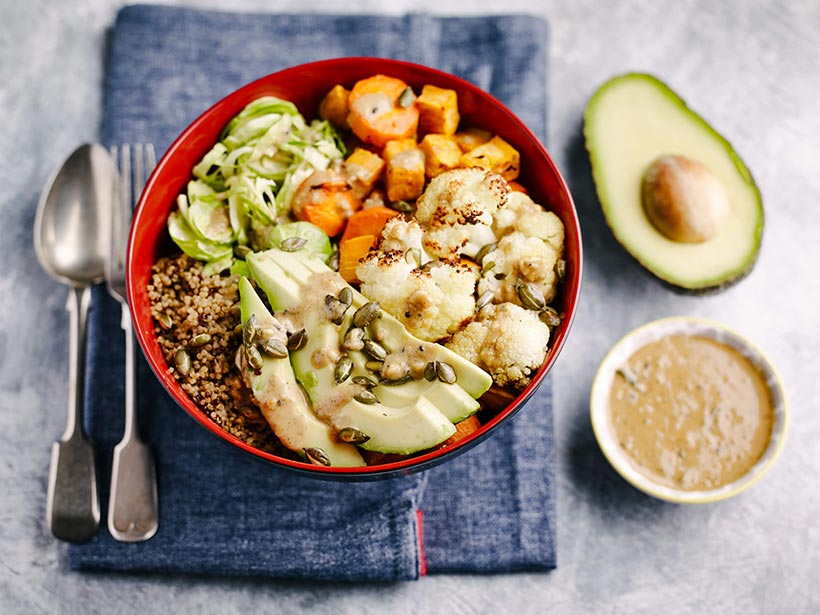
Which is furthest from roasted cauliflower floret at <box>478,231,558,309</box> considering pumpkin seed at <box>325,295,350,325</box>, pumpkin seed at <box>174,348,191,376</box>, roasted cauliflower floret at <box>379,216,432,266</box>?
pumpkin seed at <box>174,348,191,376</box>

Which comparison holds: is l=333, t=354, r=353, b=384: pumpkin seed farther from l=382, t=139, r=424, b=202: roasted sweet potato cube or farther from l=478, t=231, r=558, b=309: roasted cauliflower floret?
l=382, t=139, r=424, b=202: roasted sweet potato cube

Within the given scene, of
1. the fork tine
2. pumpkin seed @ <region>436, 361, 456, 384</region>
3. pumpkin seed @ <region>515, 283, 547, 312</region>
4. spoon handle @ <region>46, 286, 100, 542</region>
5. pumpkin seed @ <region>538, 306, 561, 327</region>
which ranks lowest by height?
spoon handle @ <region>46, 286, 100, 542</region>

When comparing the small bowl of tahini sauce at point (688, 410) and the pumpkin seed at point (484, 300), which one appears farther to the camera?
the small bowl of tahini sauce at point (688, 410)

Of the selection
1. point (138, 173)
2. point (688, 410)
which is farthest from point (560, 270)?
point (138, 173)

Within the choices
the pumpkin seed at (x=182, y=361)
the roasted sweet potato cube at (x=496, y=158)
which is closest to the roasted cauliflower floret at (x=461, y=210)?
the roasted sweet potato cube at (x=496, y=158)

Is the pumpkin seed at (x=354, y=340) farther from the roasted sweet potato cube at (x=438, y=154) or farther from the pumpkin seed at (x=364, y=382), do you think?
the roasted sweet potato cube at (x=438, y=154)

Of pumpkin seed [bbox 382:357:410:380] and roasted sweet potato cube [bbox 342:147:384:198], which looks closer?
pumpkin seed [bbox 382:357:410:380]
